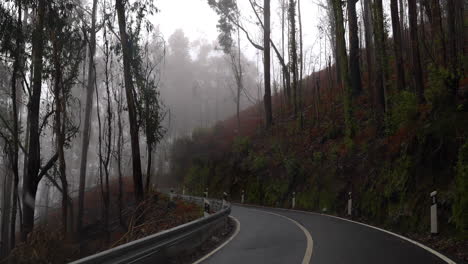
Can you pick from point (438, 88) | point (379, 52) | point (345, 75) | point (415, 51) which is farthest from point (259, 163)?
point (438, 88)

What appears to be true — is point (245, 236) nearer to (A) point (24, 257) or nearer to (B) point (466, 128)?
(A) point (24, 257)

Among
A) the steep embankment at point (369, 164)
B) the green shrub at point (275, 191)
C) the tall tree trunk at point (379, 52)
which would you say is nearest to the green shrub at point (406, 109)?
the steep embankment at point (369, 164)

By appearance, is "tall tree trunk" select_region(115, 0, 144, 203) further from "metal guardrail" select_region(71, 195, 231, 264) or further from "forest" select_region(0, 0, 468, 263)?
"metal guardrail" select_region(71, 195, 231, 264)

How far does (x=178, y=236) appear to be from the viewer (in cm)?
762

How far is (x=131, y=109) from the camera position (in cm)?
1794

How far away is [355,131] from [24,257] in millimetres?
15303

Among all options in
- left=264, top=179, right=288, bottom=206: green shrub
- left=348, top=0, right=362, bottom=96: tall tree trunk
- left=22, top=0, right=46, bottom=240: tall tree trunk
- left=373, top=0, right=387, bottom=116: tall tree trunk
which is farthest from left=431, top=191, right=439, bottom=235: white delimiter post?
left=348, top=0, right=362, bottom=96: tall tree trunk

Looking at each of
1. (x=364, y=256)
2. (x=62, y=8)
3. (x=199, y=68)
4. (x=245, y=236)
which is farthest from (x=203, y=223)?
(x=199, y=68)

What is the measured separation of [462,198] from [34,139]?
539 inches

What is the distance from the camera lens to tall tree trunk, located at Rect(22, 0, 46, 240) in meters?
14.2

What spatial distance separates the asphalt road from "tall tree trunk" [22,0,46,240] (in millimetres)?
7989

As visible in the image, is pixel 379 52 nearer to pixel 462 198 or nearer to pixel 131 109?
pixel 462 198

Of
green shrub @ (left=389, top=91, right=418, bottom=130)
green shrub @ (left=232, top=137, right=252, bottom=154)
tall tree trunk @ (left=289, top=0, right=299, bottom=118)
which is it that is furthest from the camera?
green shrub @ (left=232, top=137, right=252, bottom=154)

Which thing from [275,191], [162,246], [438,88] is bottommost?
[275,191]
